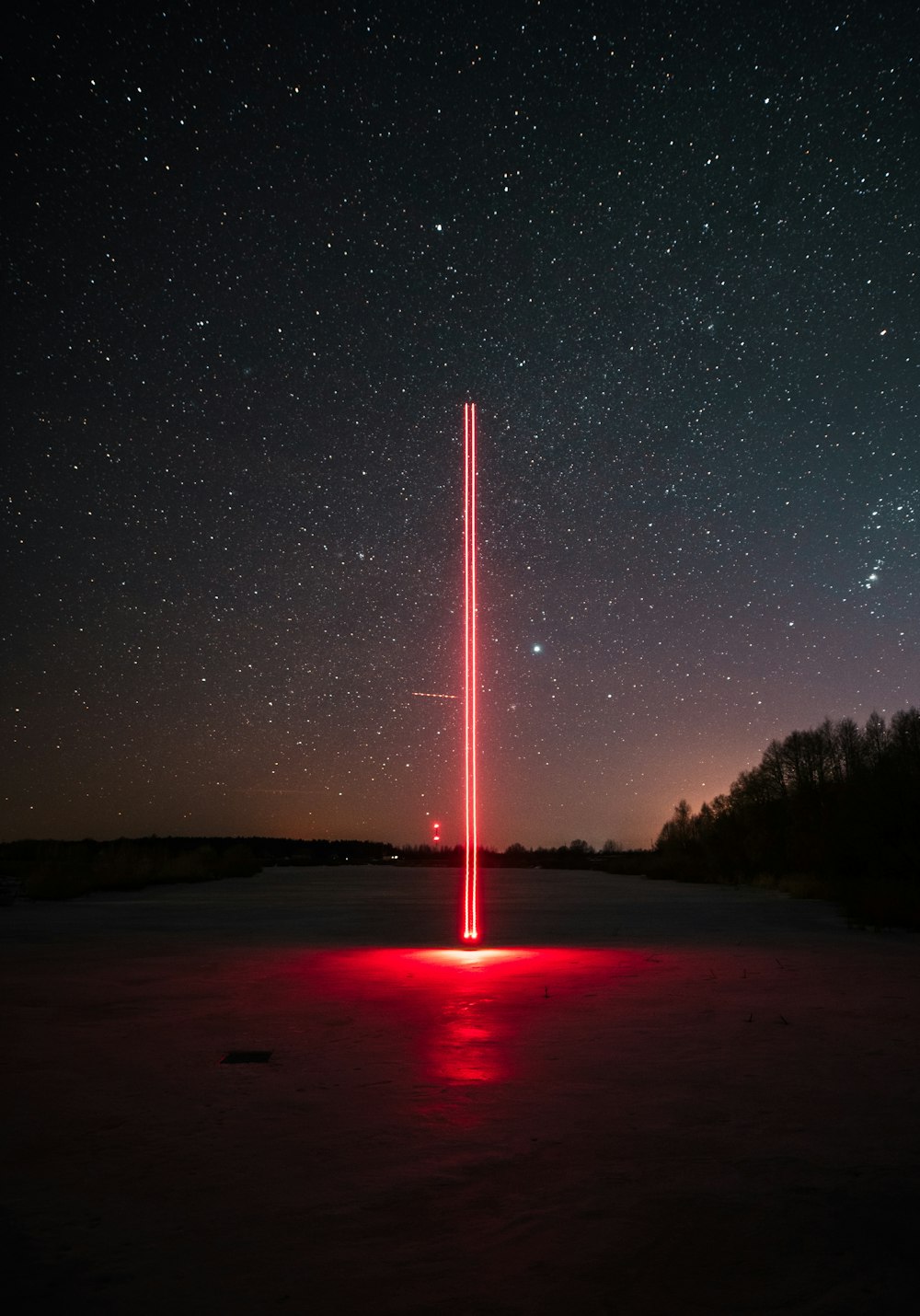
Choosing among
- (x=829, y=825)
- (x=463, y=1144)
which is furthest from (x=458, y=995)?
(x=829, y=825)

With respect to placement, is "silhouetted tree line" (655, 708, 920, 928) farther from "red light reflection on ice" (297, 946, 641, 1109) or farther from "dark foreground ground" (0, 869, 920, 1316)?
"dark foreground ground" (0, 869, 920, 1316)

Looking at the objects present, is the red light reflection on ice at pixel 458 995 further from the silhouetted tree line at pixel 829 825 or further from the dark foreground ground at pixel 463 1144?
the silhouetted tree line at pixel 829 825

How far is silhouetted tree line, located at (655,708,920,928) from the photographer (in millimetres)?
28484

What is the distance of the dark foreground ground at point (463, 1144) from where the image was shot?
13.3 ft

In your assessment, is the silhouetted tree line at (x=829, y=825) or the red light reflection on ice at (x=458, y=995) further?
the silhouetted tree line at (x=829, y=825)

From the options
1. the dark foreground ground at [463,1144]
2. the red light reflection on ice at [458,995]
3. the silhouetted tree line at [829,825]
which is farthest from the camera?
the silhouetted tree line at [829,825]

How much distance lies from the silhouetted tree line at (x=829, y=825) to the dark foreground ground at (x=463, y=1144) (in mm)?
14179

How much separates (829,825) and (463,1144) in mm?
36334

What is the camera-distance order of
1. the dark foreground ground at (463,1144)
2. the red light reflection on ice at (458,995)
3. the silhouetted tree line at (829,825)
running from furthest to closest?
the silhouetted tree line at (829,825)
the red light reflection on ice at (458,995)
the dark foreground ground at (463,1144)

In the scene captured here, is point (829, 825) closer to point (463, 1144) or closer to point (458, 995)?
point (458, 995)

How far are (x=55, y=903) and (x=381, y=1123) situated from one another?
91.5 ft

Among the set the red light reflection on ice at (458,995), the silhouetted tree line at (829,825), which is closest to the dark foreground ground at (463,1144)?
the red light reflection on ice at (458,995)

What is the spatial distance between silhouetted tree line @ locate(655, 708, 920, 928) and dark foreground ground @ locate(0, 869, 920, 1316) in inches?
558

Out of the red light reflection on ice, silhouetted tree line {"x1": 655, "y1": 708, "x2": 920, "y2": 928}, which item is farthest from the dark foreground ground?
silhouetted tree line {"x1": 655, "y1": 708, "x2": 920, "y2": 928}
